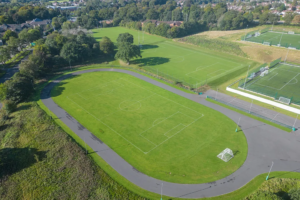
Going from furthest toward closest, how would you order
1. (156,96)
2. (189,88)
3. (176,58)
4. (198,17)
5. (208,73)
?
(198,17) < (176,58) < (208,73) < (189,88) < (156,96)

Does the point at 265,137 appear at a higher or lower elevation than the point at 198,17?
lower

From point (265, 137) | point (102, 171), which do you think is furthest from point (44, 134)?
point (265, 137)

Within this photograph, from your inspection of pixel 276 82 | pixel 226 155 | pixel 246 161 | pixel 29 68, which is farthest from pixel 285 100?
pixel 29 68

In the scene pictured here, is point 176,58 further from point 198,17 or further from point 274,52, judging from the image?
point 198,17

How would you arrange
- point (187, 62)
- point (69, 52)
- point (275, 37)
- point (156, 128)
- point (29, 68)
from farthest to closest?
point (275, 37)
point (187, 62)
point (69, 52)
point (29, 68)
point (156, 128)

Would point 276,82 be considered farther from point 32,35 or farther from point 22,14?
point 22,14

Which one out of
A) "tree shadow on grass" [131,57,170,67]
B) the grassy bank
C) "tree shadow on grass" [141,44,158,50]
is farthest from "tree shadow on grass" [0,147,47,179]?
"tree shadow on grass" [141,44,158,50]

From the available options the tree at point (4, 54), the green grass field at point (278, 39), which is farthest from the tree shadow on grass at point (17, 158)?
the green grass field at point (278, 39)
